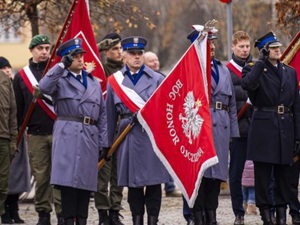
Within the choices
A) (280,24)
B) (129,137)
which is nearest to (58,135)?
(129,137)

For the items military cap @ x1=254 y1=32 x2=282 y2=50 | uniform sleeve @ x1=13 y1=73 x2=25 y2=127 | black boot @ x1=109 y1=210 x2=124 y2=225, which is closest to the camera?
military cap @ x1=254 y1=32 x2=282 y2=50

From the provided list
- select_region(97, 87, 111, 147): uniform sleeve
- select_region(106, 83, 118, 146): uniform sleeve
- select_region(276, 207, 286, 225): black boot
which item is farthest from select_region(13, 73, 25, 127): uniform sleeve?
select_region(276, 207, 286, 225): black boot

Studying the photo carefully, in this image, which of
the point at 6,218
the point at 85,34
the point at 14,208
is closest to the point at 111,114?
the point at 85,34

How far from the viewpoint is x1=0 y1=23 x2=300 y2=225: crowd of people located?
13969 mm

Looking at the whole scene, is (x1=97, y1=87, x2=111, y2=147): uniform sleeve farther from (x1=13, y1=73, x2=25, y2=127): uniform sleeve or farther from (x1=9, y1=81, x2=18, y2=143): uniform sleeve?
(x1=13, y1=73, x2=25, y2=127): uniform sleeve

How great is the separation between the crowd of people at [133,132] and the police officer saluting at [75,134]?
1cm

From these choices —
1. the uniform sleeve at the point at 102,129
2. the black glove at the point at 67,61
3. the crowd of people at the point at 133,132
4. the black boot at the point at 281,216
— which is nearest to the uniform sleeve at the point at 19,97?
the crowd of people at the point at 133,132

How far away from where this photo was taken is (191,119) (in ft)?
45.9

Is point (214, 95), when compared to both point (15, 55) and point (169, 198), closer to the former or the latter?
point (169, 198)

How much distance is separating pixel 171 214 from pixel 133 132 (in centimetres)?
361

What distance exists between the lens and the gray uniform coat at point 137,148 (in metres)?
14.1

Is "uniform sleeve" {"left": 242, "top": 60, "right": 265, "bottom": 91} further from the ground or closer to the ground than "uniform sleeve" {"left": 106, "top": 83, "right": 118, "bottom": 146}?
further from the ground

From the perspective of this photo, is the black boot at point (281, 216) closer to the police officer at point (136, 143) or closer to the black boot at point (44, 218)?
the police officer at point (136, 143)

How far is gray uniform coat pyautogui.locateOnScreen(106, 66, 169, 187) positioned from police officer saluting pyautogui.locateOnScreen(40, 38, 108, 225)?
12.8 inches
